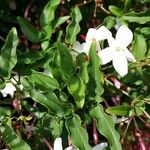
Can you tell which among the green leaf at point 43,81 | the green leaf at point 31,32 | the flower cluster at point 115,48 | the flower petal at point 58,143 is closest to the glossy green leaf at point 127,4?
the flower cluster at point 115,48

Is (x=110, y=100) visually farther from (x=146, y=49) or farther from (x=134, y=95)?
(x=146, y=49)

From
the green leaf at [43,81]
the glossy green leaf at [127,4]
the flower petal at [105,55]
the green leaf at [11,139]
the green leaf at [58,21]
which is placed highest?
the glossy green leaf at [127,4]

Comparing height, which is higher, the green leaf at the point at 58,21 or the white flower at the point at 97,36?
the green leaf at the point at 58,21

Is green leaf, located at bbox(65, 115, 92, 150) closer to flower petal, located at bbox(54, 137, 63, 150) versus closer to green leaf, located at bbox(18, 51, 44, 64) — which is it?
flower petal, located at bbox(54, 137, 63, 150)

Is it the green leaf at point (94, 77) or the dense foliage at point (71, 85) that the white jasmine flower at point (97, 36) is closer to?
the dense foliage at point (71, 85)

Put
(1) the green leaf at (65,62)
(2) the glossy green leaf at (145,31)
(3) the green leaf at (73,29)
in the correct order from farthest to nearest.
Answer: (2) the glossy green leaf at (145,31)
(3) the green leaf at (73,29)
(1) the green leaf at (65,62)

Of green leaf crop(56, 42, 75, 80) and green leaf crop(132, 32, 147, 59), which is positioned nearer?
green leaf crop(56, 42, 75, 80)

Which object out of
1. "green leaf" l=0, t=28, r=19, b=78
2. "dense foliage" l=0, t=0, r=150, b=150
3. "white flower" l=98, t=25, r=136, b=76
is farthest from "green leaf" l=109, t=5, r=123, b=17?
"green leaf" l=0, t=28, r=19, b=78
